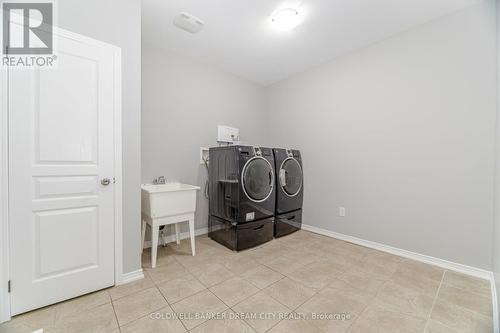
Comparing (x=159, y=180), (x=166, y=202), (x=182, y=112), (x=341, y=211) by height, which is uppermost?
(x=182, y=112)

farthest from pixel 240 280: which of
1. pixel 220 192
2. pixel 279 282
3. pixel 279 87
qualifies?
pixel 279 87

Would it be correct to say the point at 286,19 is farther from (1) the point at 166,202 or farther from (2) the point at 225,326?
(2) the point at 225,326

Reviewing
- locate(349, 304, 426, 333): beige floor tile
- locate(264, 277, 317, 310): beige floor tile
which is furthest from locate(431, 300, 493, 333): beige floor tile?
locate(264, 277, 317, 310): beige floor tile

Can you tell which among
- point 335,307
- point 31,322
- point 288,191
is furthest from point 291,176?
point 31,322

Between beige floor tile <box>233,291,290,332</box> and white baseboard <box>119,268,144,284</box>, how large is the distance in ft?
2.95

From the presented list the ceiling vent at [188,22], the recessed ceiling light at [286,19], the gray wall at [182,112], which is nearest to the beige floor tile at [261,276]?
the gray wall at [182,112]

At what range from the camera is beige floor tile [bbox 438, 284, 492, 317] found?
1.38 meters

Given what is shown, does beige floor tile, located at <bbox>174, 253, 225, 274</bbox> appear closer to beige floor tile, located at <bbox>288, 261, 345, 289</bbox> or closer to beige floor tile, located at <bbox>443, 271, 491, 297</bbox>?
beige floor tile, located at <bbox>288, 261, 345, 289</bbox>

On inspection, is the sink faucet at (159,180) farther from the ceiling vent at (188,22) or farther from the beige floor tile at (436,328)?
the beige floor tile at (436,328)

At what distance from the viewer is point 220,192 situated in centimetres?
Answer: 251

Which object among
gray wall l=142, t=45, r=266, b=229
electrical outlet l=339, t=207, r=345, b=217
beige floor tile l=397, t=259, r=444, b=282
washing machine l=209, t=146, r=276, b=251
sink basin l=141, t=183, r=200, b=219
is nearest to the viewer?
beige floor tile l=397, t=259, r=444, b=282

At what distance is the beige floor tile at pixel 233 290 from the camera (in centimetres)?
146

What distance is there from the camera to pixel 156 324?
122 centimetres

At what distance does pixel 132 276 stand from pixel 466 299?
102 inches
